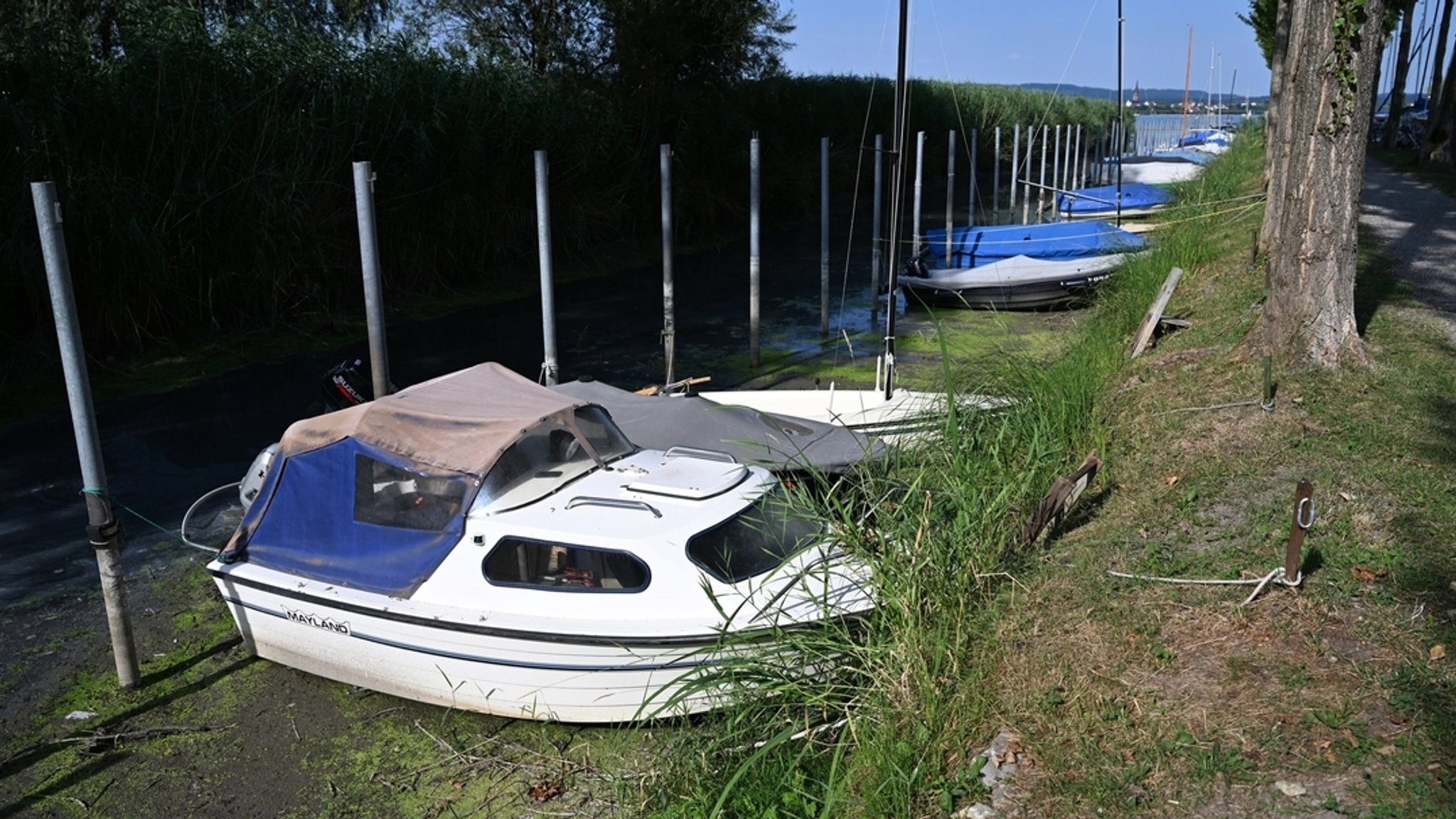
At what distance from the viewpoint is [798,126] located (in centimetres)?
3353

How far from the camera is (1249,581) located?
18.8ft

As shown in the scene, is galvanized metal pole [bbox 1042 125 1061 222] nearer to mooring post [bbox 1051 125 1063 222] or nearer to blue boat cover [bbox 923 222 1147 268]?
mooring post [bbox 1051 125 1063 222]

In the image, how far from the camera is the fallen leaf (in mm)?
5652

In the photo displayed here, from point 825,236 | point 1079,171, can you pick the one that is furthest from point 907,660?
point 1079,171

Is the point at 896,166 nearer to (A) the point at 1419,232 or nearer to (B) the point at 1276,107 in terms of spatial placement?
(A) the point at 1419,232

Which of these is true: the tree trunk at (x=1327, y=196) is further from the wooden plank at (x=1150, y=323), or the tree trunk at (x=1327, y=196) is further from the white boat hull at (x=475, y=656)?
the white boat hull at (x=475, y=656)

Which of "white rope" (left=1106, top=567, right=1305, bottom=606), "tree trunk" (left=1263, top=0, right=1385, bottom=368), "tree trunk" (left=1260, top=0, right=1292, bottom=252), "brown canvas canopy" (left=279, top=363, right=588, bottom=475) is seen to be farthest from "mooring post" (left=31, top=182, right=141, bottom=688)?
"tree trunk" (left=1260, top=0, right=1292, bottom=252)

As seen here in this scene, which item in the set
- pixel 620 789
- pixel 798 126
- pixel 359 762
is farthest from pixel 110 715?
pixel 798 126

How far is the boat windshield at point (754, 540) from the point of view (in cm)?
651

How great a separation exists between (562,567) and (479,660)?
66cm

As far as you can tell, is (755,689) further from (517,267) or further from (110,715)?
(517,267)

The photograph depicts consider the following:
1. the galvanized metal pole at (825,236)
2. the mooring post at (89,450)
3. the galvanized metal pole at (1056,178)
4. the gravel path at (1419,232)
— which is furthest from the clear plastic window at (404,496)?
the galvanized metal pole at (1056,178)

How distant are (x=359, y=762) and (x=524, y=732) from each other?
0.88 metres

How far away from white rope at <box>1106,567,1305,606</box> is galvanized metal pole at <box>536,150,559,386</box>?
6340 mm
